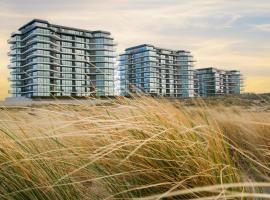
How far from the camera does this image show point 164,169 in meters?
2.46

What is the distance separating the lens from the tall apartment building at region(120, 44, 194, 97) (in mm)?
101812

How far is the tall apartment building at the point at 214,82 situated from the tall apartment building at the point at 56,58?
42419 millimetres

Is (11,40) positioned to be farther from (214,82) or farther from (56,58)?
(214,82)

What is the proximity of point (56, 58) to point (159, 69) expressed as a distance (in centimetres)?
3329

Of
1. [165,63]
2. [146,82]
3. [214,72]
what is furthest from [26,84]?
[214,72]

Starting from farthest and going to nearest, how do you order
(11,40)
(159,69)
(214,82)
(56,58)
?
(214,82)
(159,69)
(11,40)
(56,58)

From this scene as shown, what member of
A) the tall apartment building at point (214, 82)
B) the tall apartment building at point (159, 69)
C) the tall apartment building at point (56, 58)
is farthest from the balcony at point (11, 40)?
the tall apartment building at point (214, 82)

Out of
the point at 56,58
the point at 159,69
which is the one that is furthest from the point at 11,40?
the point at 159,69

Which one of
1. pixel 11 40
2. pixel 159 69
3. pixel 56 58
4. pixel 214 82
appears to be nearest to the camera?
pixel 56 58

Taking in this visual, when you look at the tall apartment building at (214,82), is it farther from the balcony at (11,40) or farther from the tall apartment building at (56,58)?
the balcony at (11,40)

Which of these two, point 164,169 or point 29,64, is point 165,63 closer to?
point 29,64

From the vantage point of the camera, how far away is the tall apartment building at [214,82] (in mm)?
128375

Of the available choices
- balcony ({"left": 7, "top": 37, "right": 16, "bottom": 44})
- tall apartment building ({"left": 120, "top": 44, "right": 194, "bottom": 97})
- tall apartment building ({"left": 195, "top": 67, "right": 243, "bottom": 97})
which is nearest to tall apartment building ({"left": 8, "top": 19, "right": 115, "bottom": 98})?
balcony ({"left": 7, "top": 37, "right": 16, "bottom": 44})

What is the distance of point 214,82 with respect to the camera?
424ft
